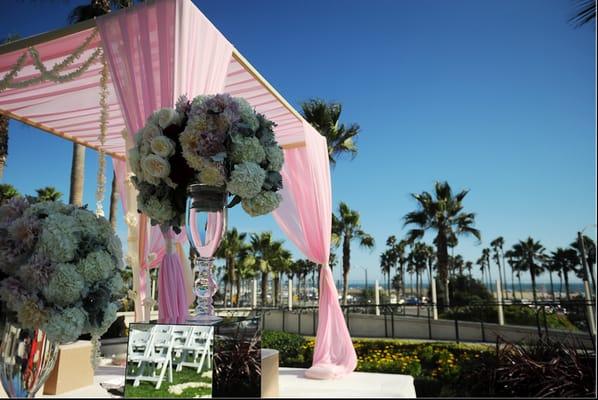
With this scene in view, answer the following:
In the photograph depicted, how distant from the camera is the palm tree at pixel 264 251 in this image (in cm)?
2592

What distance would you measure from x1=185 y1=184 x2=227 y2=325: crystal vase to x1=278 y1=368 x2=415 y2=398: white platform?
68.2 inches

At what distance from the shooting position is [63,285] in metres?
1.05

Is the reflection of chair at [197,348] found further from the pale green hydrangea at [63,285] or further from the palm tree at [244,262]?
the palm tree at [244,262]

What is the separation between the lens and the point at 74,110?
497 cm

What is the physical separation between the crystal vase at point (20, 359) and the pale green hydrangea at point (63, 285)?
0.13m

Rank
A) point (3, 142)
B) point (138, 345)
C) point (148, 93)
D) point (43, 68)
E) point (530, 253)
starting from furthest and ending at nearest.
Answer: point (530, 253)
point (3, 142)
point (43, 68)
point (148, 93)
point (138, 345)

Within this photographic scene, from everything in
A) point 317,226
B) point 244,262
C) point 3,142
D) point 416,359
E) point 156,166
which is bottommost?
point 416,359

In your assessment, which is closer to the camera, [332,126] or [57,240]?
[57,240]

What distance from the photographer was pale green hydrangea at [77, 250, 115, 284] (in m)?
1.11

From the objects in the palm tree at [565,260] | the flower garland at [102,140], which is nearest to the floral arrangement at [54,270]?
the flower garland at [102,140]

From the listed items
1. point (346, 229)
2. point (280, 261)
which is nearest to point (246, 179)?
point (346, 229)

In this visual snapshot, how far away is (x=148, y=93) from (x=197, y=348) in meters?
1.78

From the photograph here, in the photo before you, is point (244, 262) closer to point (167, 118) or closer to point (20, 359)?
point (167, 118)

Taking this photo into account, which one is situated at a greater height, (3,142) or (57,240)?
(3,142)
